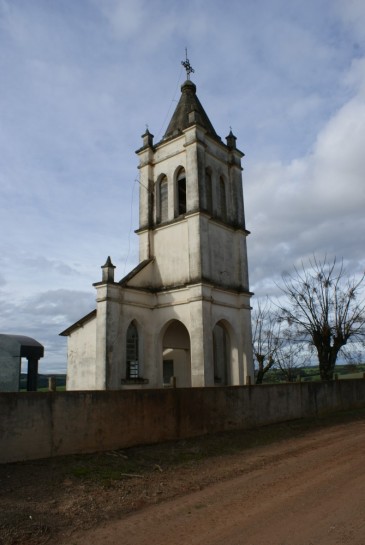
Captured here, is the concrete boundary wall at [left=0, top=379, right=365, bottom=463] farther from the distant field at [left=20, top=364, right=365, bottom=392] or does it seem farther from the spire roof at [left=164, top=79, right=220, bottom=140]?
the spire roof at [left=164, top=79, right=220, bottom=140]

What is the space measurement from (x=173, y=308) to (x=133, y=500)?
12696 mm

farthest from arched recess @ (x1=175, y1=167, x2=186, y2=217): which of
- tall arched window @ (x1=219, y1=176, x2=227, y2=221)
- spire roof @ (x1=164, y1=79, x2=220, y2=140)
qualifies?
spire roof @ (x1=164, y1=79, x2=220, y2=140)

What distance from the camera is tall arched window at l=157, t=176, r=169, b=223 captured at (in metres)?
21.6

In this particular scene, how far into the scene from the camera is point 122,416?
10.3 m

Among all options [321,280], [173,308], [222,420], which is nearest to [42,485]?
[222,420]

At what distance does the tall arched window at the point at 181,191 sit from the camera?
71.3 ft

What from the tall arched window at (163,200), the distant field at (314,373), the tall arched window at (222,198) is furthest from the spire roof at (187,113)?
the distant field at (314,373)

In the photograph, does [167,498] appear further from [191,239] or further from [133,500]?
[191,239]

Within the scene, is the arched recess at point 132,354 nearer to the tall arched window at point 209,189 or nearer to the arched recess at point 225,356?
the arched recess at point 225,356

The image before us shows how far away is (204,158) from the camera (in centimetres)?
2097

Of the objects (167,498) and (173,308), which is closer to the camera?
(167,498)

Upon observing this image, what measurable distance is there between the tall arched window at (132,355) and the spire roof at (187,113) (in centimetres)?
1019

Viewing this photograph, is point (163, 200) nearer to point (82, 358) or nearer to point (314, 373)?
point (82, 358)

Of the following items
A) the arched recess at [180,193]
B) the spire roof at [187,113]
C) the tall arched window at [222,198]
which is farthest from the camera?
the spire roof at [187,113]
